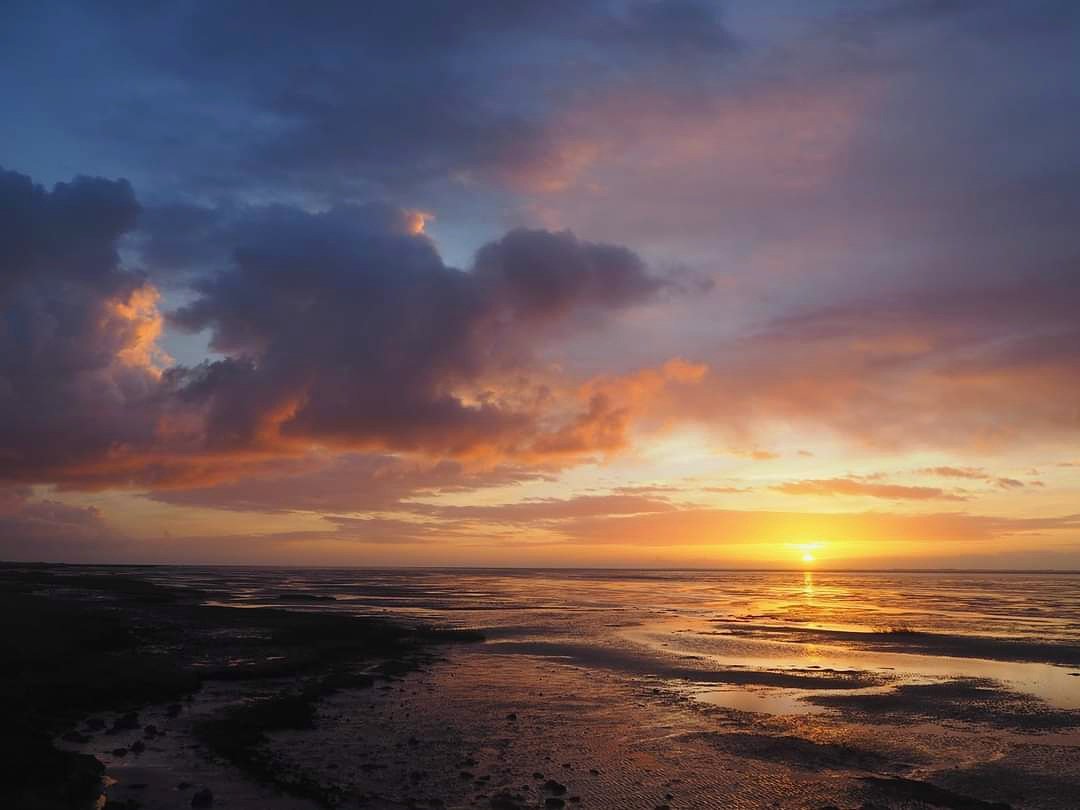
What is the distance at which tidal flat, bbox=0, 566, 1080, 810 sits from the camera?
696 inches

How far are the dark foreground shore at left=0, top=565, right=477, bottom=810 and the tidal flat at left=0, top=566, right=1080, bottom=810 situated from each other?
0.12 meters

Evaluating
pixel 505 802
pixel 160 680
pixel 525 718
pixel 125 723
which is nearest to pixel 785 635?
pixel 525 718

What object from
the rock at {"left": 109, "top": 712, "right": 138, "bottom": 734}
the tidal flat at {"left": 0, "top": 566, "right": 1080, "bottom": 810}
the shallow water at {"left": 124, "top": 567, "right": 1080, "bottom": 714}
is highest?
the rock at {"left": 109, "top": 712, "right": 138, "bottom": 734}

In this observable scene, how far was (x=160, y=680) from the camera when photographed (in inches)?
1134

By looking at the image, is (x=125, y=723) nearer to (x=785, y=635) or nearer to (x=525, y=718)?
(x=525, y=718)

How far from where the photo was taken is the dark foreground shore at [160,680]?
16922 millimetres

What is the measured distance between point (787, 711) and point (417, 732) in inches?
542

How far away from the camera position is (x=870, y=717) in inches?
1057

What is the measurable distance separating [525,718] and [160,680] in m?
14.6

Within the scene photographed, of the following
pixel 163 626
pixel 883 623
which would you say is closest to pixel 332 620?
pixel 163 626

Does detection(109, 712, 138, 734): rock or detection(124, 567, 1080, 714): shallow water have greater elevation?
detection(109, 712, 138, 734): rock

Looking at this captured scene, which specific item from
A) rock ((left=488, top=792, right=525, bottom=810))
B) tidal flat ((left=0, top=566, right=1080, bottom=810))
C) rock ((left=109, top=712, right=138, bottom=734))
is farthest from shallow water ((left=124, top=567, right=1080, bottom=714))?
rock ((left=109, top=712, right=138, bottom=734))

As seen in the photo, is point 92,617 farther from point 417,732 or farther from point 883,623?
point 883,623

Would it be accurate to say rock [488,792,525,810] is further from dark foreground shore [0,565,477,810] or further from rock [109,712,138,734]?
rock [109,712,138,734]
